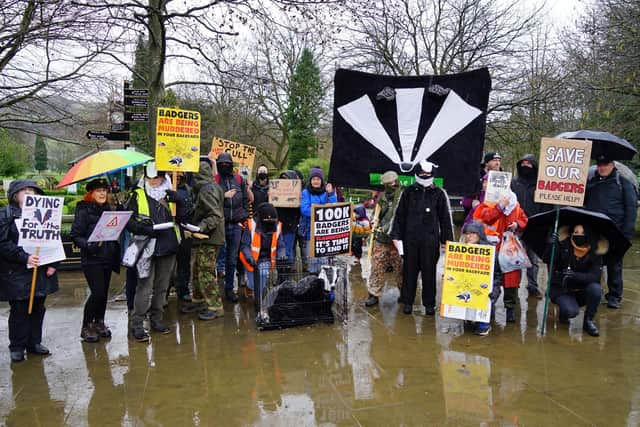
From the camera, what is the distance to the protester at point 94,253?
477 cm

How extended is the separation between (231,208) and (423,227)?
2.42 metres

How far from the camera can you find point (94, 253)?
4.84 metres

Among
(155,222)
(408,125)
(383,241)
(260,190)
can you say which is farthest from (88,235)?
(408,125)

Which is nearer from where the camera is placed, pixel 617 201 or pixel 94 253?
pixel 94 253

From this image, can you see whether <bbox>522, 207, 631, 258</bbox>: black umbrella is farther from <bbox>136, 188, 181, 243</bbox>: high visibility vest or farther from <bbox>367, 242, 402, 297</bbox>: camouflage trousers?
<bbox>136, 188, 181, 243</bbox>: high visibility vest

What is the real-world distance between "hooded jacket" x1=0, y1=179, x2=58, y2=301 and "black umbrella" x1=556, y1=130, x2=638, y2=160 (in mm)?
6193

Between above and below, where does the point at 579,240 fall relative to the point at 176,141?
below

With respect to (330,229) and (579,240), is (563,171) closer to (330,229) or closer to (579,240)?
(579,240)

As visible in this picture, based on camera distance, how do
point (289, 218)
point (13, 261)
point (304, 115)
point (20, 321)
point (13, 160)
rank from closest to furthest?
point (13, 261) → point (20, 321) → point (289, 218) → point (13, 160) → point (304, 115)

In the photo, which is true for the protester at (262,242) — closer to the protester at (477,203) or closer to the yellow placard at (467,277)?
the yellow placard at (467,277)

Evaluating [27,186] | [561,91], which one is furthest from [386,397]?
[561,91]

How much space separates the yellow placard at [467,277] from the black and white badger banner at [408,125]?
104cm

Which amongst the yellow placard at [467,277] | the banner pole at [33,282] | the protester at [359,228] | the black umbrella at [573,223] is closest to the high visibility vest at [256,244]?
the yellow placard at [467,277]

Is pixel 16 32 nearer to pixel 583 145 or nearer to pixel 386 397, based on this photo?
Result: pixel 386 397
